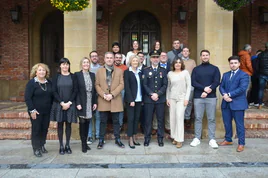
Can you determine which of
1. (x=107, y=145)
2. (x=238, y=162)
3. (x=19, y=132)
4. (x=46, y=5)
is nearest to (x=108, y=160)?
(x=107, y=145)

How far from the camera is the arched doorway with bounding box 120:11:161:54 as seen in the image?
10961mm

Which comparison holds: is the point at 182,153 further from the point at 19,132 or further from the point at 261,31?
the point at 261,31

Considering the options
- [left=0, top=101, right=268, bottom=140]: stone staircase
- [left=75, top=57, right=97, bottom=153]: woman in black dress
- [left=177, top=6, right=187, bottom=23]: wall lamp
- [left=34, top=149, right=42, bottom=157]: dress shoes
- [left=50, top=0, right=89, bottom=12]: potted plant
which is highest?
[left=177, top=6, right=187, bottom=23]: wall lamp

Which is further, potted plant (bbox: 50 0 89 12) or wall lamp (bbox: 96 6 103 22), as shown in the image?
wall lamp (bbox: 96 6 103 22)

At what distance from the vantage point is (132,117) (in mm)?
6023

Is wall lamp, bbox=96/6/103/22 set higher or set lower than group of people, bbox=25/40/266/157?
higher

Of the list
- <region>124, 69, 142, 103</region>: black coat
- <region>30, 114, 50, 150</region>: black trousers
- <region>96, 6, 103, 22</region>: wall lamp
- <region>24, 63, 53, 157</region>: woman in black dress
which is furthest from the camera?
<region>96, 6, 103, 22</region>: wall lamp

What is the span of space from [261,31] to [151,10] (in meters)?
4.21

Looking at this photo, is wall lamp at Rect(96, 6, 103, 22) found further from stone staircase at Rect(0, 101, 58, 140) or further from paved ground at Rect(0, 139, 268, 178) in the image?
paved ground at Rect(0, 139, 268, 178)

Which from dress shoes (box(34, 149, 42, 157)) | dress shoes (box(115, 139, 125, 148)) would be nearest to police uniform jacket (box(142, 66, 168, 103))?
dress shoes (box(115, 139, 125, 148))

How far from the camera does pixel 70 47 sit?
6598 mm

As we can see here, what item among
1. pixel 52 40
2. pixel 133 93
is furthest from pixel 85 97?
pixel 52 40

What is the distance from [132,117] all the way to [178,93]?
1059mm

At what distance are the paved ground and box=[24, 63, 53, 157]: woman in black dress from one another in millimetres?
397
